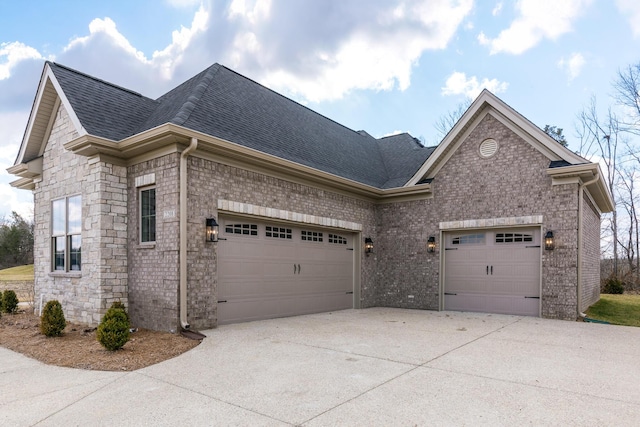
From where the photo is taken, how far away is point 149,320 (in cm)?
791

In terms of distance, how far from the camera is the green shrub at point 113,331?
6.06m

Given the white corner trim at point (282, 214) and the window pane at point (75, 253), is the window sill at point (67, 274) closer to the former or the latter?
the window pane at point (75, 253)

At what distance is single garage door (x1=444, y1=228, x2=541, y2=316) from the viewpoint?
34.0 ft

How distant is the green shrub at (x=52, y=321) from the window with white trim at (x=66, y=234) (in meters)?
1.47

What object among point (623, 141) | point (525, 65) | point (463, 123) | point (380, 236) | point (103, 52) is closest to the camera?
point (463, 123)

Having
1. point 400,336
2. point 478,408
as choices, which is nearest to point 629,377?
point 478,408

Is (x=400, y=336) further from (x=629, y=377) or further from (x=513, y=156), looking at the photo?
(x=513, y=156)

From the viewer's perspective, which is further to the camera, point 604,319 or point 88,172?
point 604,319

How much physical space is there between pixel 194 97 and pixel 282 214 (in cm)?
336

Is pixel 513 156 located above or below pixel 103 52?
below

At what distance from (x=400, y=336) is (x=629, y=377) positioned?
3.48m

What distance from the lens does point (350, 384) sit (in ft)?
15.1

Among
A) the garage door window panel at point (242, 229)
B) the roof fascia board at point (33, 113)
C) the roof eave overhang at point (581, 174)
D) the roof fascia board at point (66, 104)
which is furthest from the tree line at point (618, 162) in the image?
the roof fascia board at point (33, 113)

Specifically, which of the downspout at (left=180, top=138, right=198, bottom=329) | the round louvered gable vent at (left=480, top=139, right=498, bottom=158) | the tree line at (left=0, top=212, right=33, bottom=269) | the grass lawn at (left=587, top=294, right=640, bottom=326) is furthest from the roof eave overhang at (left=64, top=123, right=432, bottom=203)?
the tree line at (left=0, top=212, right=33, bottom=269)
